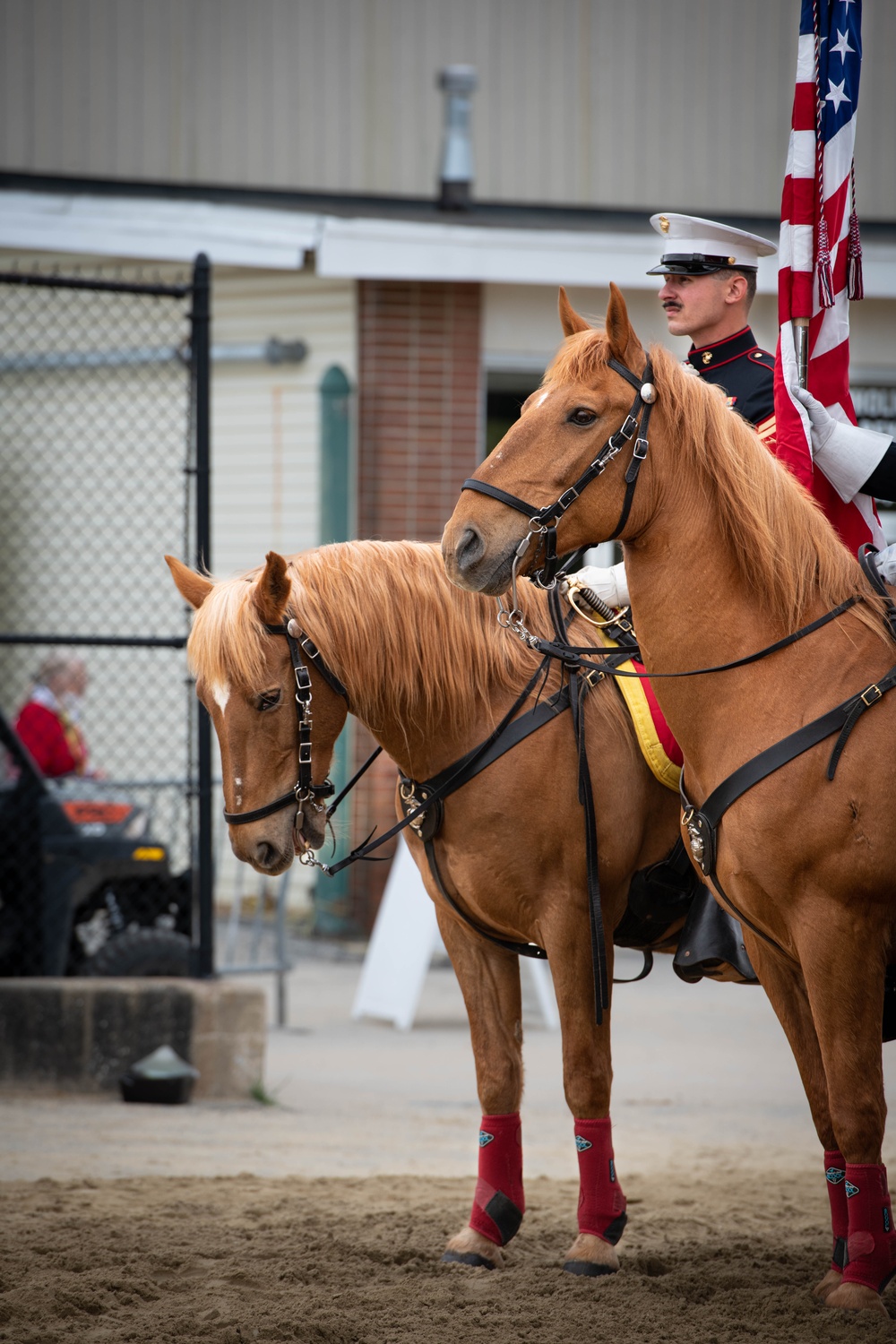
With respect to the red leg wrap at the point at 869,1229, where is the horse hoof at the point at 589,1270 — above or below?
below

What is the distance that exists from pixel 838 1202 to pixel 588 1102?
67 cm

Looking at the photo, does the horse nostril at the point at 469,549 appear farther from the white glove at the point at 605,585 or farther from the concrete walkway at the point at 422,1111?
the concrete walkway at the point at 422,1111

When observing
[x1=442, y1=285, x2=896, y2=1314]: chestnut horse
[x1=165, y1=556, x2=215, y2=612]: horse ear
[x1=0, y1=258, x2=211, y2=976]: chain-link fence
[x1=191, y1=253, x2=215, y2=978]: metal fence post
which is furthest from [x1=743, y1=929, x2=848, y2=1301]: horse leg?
[x1=0, y1=258, x2=211, y2=976]: chain-link fence

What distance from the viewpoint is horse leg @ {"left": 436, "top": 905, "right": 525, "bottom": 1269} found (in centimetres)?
413

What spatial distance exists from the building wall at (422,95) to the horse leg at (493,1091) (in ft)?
30.2

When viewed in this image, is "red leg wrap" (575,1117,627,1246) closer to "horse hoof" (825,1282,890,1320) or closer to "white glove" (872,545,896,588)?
"horse hoof" (825,1282,890,1320)

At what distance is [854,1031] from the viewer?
10.6ft

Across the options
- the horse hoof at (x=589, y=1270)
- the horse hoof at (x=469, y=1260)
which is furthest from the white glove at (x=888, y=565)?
the horse hoof at (x=469, y=1260)

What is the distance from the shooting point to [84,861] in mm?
7250

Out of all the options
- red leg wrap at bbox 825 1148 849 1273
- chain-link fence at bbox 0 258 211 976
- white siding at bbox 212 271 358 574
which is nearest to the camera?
red leg wrap at bbox 825 1148 849 1273

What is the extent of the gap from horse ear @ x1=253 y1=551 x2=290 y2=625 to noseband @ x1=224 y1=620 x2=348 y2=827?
0.03 meters

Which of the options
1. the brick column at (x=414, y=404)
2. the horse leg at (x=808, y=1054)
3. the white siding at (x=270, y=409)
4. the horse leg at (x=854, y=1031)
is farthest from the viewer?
the white siding at (x=270, y=409)

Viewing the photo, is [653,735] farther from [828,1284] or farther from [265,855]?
[828,1284]

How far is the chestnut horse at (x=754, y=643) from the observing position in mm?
3215
